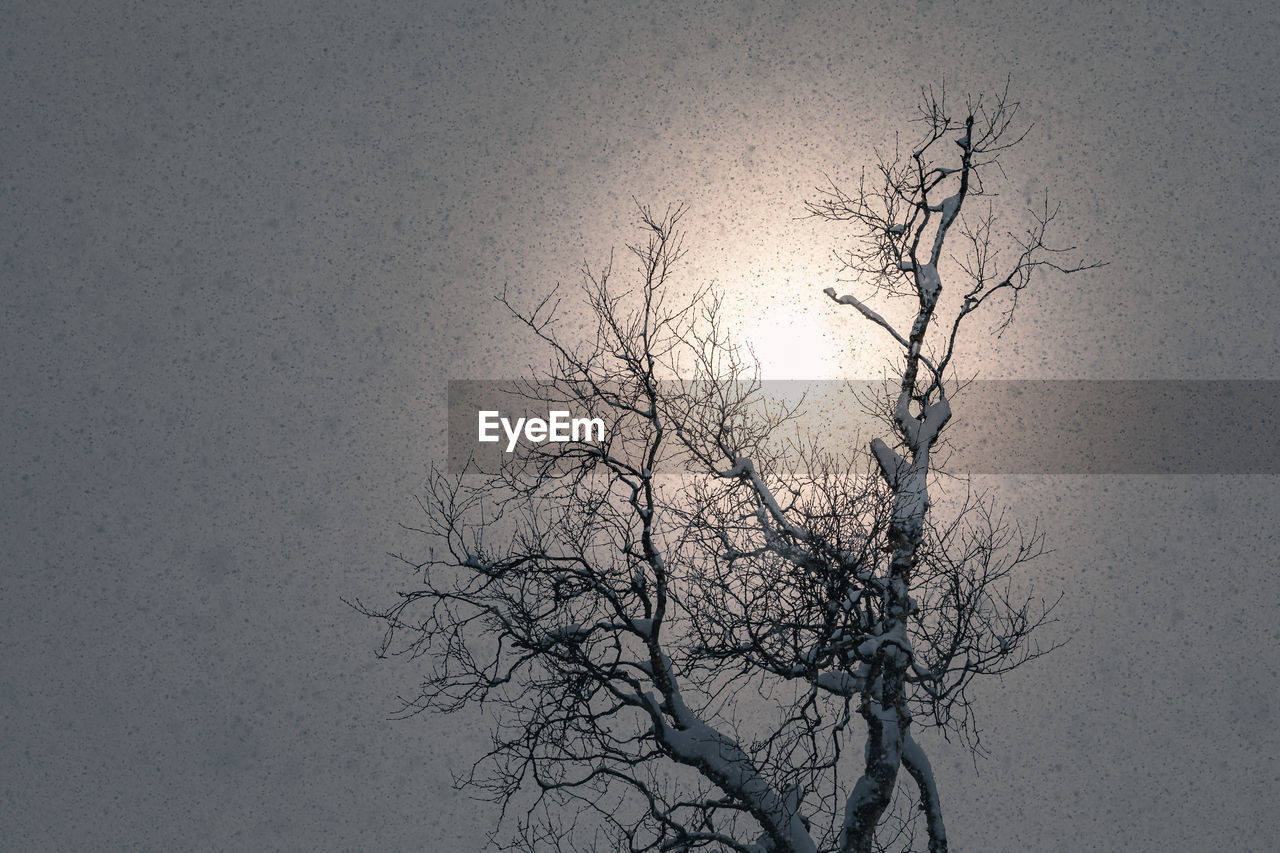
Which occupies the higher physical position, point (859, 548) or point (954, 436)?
point (954, 436)

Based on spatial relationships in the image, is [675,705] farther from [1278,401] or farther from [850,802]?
[1278,401]

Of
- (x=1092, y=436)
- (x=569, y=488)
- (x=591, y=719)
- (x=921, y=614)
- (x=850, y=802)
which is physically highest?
(x=1092, y=436)

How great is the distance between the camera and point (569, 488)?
199 inches

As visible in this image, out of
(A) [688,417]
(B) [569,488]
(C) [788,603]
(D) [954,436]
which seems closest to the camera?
(C) [788,603]

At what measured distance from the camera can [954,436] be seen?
215 inches

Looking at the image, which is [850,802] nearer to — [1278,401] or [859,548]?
[859,548]

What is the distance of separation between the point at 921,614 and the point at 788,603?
1.82 feet

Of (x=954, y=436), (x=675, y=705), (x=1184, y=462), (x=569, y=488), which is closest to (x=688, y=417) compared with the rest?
(x=569, y=488)

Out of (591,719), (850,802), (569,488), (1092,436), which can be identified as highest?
(1092,436)

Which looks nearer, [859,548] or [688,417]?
[859,548]

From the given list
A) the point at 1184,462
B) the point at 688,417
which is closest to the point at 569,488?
the point at 688,417

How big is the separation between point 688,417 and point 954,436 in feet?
5.16

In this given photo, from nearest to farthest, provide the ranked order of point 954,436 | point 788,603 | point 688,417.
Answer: point 788,603
point 688,417
point 954,436

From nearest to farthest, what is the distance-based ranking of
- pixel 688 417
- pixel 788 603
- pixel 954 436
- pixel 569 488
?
1. pixel 788 603
2. pixel 688 417
3. pixel 569 488
4. pixel 954 436
